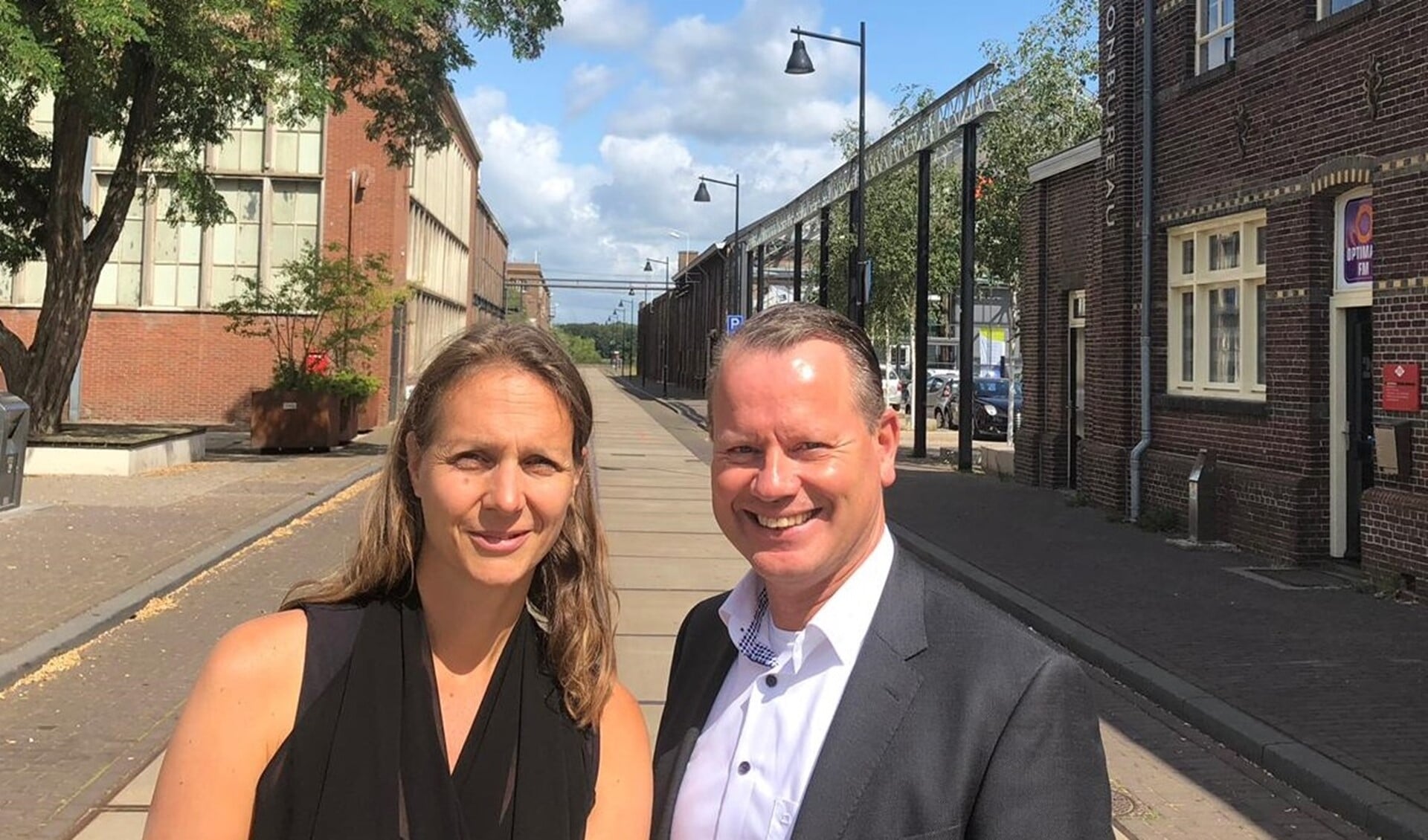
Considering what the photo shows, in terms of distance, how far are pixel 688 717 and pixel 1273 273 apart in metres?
11.2

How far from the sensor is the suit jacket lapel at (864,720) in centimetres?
161

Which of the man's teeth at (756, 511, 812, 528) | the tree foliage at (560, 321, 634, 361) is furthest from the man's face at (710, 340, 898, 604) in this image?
the tree foliage at (560, 321, 634, 361)

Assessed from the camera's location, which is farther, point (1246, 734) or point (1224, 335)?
point (1224, 335)

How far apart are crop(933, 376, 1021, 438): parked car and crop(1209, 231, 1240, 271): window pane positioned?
53.4 feet

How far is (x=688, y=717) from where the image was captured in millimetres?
1932

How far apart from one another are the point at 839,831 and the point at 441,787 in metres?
0.56

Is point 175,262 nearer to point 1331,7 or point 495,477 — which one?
point 1331,7

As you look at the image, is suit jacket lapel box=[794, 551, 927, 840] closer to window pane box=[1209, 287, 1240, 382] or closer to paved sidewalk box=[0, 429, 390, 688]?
paved sidewalk box=[0, 429, 390, 688]

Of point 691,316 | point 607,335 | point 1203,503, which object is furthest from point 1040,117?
point 607,335

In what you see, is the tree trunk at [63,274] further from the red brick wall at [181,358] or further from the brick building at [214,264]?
the red brick wall at [181,358]

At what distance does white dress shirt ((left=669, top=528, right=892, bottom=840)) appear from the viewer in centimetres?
171

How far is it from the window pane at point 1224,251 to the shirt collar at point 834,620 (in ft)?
39.7

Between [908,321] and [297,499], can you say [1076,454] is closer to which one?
[297,499]

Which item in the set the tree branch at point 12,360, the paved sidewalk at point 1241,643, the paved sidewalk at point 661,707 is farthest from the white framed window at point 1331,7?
the tree branch at point 12,360
